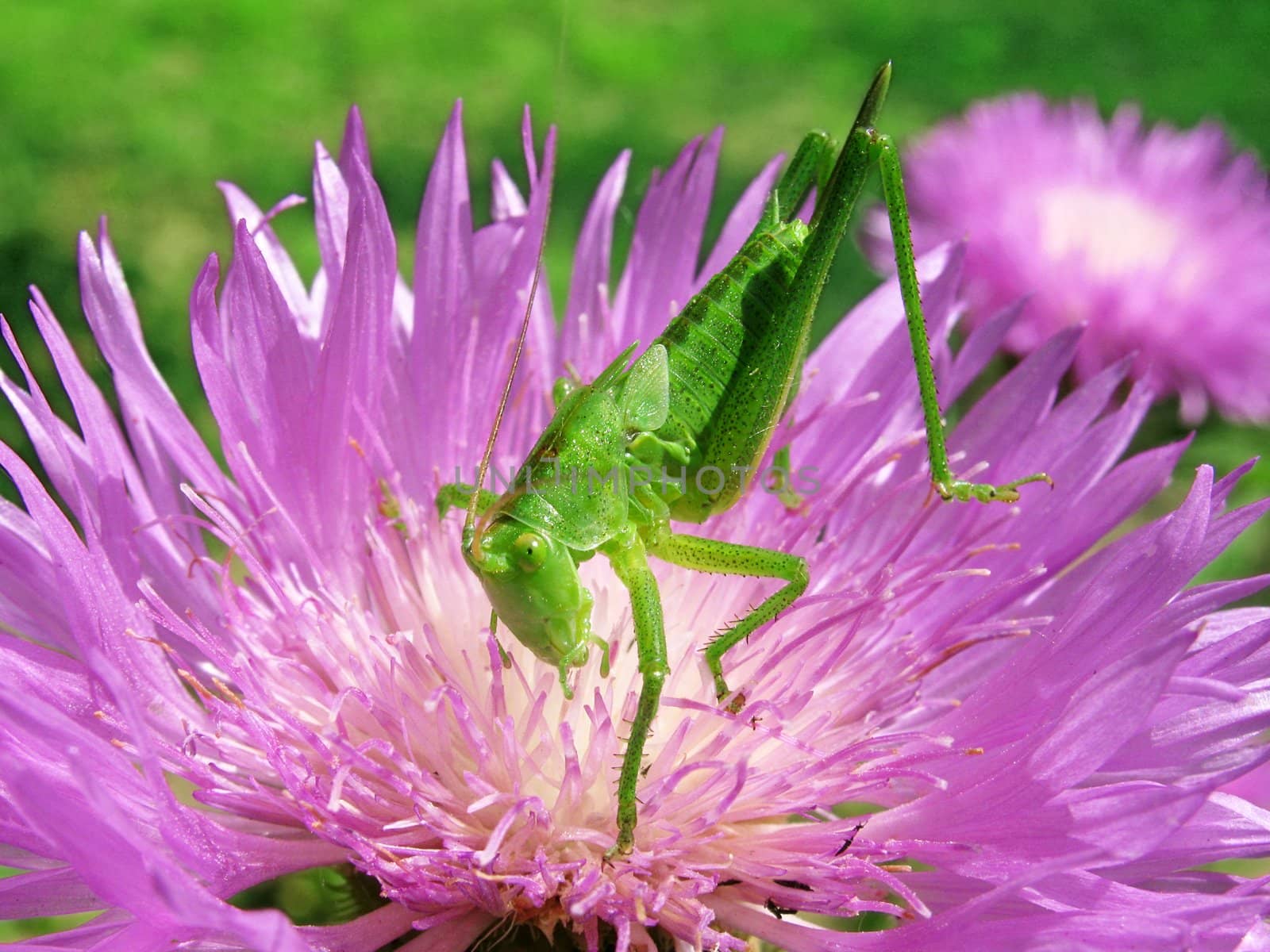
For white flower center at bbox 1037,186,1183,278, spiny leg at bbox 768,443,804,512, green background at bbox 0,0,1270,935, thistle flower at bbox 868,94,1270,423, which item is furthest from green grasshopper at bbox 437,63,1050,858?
green background at bbox 0,0,1270,935


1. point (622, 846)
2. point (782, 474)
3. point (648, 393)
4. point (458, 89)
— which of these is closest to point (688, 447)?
point (648, 393)

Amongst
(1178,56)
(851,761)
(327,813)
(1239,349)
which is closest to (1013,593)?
(851,761)

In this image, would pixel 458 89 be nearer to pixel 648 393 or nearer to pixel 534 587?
pixel 648 393

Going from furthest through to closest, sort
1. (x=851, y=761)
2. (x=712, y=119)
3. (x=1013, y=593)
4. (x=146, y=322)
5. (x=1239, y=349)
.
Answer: (x=712, y=119) → (x=146, y=322) → (x=1239, y=349) → (x=1013, y=593) → (x=851, y=761)

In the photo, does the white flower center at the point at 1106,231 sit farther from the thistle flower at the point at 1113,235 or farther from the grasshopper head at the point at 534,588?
the grasshopper head at the point at 534,588

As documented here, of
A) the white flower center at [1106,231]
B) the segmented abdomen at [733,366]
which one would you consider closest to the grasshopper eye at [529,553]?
the segmented abdomen at [733,366]

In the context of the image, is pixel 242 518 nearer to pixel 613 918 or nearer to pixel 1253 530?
pixel 613 918

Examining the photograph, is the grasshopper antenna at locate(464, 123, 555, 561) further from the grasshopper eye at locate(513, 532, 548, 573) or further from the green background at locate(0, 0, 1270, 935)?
the green background at locate(0, 0, 1270, 935)
